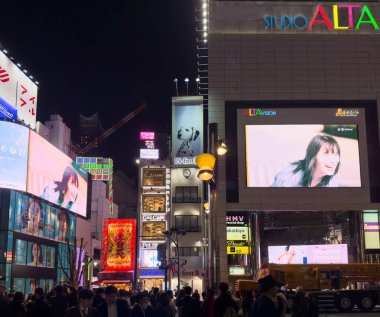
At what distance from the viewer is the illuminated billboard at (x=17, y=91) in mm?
51844

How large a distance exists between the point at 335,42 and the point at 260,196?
558 inches

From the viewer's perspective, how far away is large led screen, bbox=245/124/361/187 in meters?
43.6

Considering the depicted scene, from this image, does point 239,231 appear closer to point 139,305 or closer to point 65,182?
point 65,182

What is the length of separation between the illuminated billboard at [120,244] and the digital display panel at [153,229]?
1.93m

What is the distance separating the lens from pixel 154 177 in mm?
76562

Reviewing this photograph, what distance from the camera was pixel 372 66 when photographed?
4650 cm

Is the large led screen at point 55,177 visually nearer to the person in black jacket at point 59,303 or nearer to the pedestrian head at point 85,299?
the person in black jacket at point 59,303

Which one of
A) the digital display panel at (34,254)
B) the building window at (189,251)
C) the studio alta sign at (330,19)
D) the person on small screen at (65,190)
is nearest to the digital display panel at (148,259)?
the building window at (189,251)

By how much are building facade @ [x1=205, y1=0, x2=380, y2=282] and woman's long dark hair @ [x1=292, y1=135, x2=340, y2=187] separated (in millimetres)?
259

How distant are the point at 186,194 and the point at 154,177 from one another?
5.56m

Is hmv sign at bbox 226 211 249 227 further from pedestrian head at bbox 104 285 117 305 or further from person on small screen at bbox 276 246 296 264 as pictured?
pedestrian head at bbox 104 285 117 305

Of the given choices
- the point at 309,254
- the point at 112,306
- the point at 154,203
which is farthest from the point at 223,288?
the point at 154,203

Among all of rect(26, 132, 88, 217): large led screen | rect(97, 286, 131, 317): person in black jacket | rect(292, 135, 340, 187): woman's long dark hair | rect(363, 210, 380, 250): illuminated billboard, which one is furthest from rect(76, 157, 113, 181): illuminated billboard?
rect(97, 286, 131, 317): person in black jacket

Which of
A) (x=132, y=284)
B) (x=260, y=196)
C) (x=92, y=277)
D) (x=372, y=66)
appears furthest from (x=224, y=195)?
(x=92, y=277)
